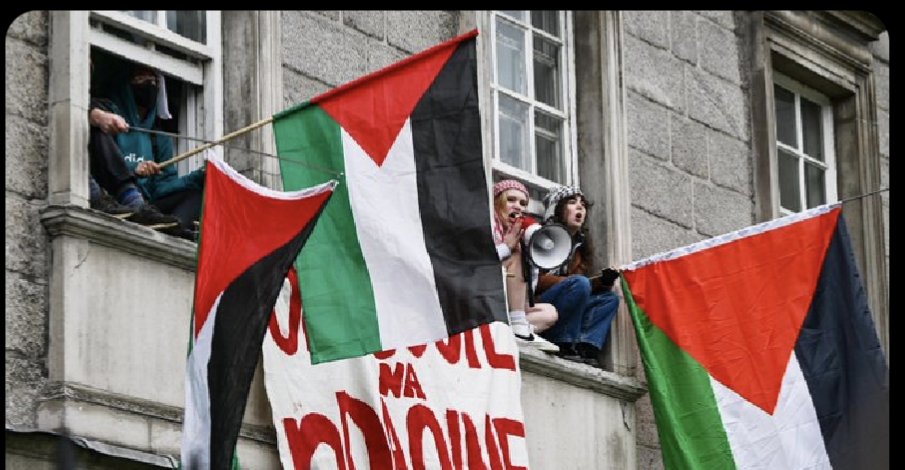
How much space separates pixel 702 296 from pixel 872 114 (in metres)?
5.18

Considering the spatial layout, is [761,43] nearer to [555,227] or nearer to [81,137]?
[555,227]

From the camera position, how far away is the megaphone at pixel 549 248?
631 inches

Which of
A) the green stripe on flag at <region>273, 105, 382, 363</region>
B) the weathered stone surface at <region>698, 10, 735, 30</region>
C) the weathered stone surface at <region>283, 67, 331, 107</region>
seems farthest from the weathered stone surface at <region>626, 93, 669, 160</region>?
the green stripe on flag at <region>273, 105, 382, 363</region>

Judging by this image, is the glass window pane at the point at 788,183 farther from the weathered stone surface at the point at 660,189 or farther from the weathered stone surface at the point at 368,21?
the weathered stone surface at the point at 368,21

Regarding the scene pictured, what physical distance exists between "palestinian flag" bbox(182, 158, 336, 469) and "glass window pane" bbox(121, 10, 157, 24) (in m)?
1.77

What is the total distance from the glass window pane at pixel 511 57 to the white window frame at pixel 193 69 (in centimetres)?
285

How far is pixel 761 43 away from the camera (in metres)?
19.3

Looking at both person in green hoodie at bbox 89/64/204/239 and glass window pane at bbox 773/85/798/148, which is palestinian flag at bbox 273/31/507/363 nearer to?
person in green hoodie at bbox 89/64/204/239

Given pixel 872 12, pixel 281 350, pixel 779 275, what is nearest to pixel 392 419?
pixel 281 350

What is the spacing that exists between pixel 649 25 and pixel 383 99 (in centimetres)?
519

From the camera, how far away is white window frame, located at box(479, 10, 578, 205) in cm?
1702

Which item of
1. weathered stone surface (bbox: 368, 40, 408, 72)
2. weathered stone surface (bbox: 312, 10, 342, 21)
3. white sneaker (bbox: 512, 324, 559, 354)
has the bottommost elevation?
white sneaker (bbox: 512, 324, 559, 354)

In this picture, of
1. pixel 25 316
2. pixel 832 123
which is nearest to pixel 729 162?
pixel 832 123

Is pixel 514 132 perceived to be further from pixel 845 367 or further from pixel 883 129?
pixel 883 129
